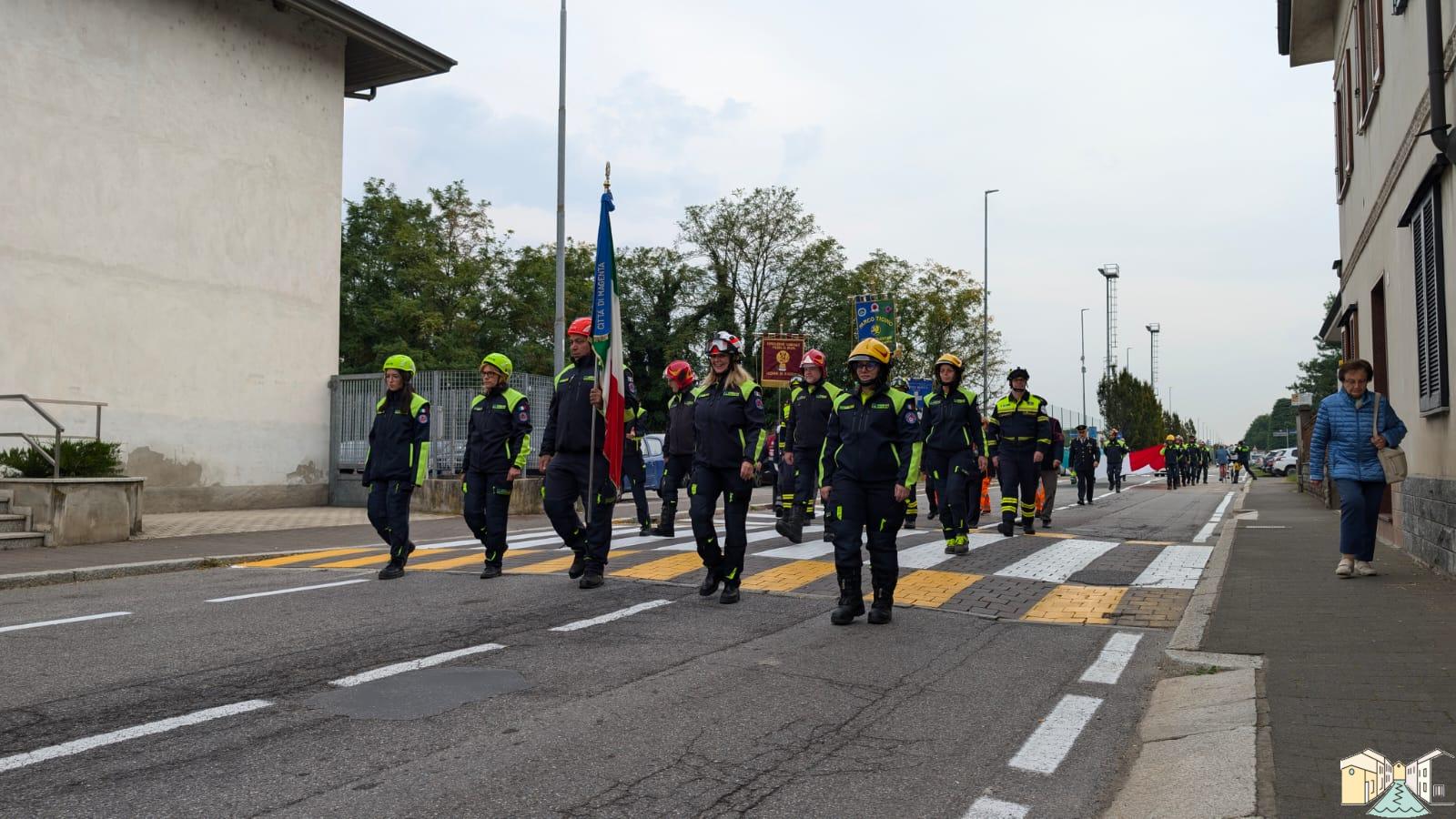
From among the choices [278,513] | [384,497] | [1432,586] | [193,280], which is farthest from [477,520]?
[193,280]

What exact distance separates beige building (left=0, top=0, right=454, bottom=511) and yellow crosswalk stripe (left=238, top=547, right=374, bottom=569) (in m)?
7.38

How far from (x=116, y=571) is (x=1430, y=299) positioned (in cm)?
1236

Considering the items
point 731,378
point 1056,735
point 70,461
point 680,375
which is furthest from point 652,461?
point 1056,735

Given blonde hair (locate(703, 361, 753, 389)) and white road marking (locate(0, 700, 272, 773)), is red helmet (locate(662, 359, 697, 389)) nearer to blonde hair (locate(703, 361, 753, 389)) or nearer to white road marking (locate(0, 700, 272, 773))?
blonde hair (locate(703, 361, 753, 389))

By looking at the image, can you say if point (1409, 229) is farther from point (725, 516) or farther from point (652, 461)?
point (652, 461)

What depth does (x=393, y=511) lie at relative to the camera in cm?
968

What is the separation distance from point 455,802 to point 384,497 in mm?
6619

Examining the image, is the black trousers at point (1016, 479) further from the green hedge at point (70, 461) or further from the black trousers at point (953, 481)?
the green hedge at point (70, 461)

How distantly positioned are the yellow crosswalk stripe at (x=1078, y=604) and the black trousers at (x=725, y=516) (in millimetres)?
2061

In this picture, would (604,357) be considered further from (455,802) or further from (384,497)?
(455,802)

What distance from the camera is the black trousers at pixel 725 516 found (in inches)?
315

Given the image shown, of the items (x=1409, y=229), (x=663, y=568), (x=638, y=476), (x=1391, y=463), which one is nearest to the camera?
(x=1391, y=463)

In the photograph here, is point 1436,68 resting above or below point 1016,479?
above

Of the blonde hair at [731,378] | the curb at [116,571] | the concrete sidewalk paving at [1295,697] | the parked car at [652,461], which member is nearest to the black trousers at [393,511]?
the curb at [116,571]
